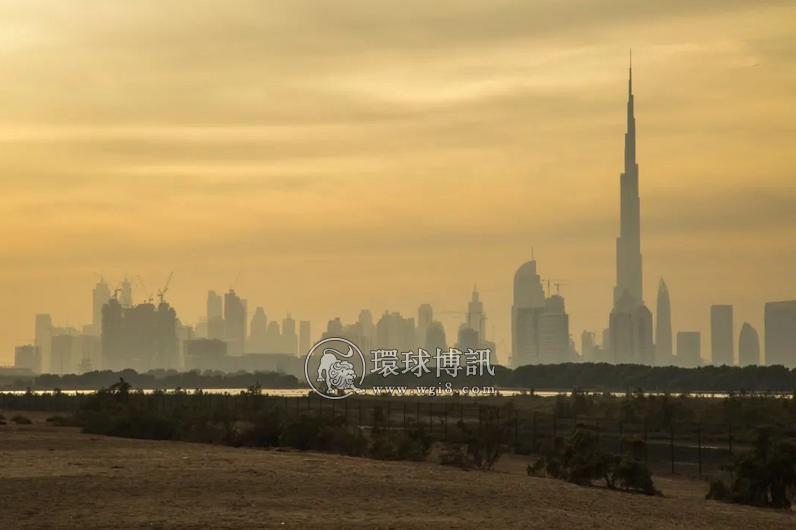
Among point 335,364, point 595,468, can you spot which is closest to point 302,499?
point 595,468

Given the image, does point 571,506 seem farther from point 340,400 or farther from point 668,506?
point 340,400

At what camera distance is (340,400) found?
129500 millimetres

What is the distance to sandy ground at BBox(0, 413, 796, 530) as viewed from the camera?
Result: 24625mm

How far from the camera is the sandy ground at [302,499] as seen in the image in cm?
2462

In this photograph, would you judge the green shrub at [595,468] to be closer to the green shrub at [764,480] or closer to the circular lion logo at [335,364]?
the green shrub at [764,480]

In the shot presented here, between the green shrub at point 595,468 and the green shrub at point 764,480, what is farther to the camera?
the green shrub at point 595,468

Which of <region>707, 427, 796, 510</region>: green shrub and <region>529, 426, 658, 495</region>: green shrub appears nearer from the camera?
<region>707, 427, 796, 510</region>: green shrub

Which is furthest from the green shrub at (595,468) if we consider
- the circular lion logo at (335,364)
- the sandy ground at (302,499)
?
the circular lion logo at (335,364)

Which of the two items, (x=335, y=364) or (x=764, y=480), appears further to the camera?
(x=335, y=364)

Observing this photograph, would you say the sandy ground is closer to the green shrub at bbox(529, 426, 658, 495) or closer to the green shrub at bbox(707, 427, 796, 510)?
the green shrub at bbox(529, 426, 658, 495)

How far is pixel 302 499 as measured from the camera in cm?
2745

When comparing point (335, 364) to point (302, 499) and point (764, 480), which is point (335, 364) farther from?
point (302, 499)

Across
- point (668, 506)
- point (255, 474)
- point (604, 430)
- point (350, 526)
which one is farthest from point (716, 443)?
point (350, 526)

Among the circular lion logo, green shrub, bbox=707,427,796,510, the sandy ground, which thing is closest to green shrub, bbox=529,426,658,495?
the sandy ground
